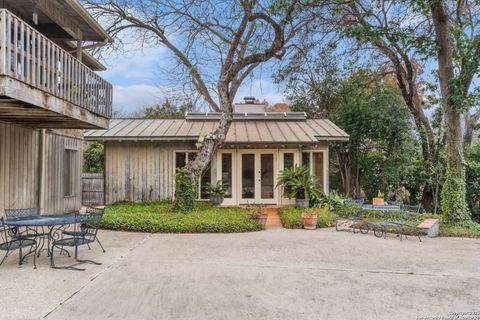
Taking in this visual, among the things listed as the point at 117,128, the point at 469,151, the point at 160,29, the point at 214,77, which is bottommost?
the point at 469,151

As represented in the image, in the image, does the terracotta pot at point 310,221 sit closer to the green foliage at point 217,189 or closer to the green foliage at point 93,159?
the green foliage at point 217,189

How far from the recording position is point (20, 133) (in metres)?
9.20

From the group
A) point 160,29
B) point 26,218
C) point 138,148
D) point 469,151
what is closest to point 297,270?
point 26,218

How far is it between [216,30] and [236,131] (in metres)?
4.33

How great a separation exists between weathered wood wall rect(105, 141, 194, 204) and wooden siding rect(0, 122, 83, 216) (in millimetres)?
1317

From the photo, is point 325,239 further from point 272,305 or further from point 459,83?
point 459,83

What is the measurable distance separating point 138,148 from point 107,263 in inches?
315

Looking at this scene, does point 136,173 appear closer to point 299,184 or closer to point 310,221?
point 299,184

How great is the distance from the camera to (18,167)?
9.10 m

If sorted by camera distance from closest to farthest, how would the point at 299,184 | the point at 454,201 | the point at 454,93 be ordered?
the point at 454,201, the point at 454,93, the point at 299,184

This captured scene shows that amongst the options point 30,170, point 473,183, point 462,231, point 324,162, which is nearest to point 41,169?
point 30,170

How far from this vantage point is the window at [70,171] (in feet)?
38.1

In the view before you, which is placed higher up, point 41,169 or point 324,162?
point 324,162

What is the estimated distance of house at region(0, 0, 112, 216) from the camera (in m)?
5.79
